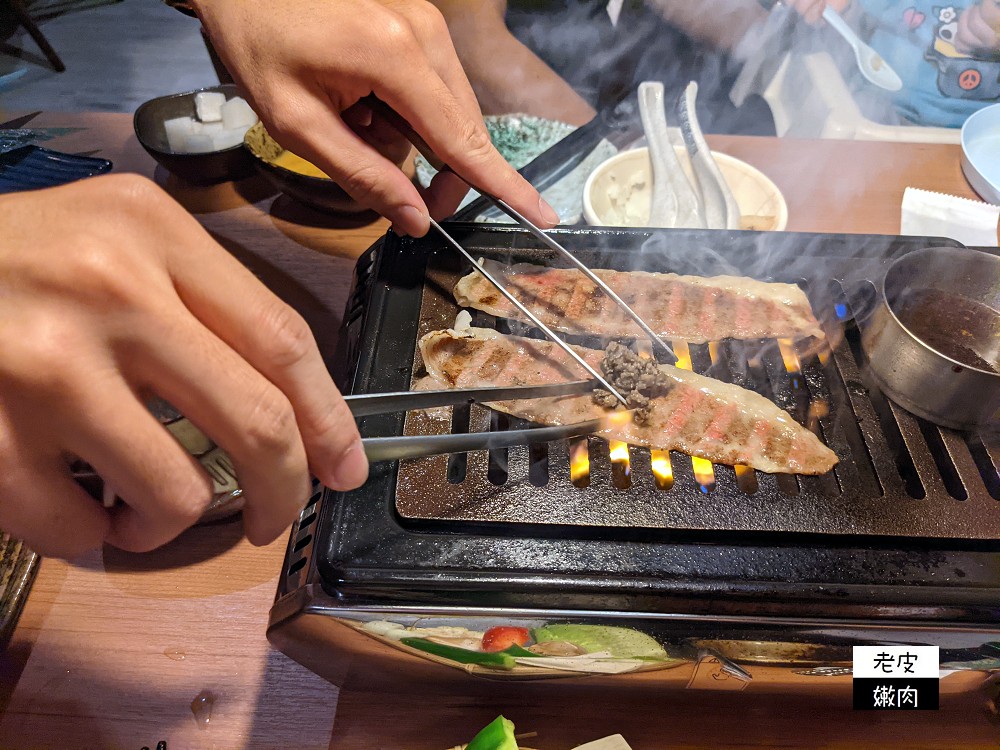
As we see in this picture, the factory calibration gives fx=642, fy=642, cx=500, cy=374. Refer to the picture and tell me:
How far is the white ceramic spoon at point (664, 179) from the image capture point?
2578 millimetres

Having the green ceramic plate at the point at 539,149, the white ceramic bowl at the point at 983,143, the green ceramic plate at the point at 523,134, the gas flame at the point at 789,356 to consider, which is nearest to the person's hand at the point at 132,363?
the gas flame at the point at 789,356

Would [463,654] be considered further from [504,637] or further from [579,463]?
[579,463]

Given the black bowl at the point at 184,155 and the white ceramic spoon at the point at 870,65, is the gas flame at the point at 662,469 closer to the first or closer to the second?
the black bowl at the point at 184,155

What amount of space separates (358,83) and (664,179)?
1.42 meters

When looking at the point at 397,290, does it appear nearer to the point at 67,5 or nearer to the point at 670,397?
the point at 670,397

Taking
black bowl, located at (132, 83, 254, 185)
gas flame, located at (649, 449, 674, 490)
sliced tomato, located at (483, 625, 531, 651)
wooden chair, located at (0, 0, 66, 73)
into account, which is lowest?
wooden chair, located at (0, 0, 66, 73)

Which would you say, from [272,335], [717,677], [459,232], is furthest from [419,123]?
[717,677]

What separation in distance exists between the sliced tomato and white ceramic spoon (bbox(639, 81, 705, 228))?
1751 mm

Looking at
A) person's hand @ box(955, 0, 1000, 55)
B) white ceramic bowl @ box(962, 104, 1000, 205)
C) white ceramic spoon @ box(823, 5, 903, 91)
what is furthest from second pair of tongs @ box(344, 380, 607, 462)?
person's hand @ box(955, 0, 1000, 55)

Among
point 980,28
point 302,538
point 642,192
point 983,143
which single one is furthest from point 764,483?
A: point 980,28

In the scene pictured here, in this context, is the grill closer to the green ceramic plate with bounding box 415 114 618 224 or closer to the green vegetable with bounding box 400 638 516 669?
the green vegetable with bounding box 400 638 516 669

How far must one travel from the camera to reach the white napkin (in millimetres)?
2699

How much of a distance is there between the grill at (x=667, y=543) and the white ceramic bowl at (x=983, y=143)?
1.85 meters

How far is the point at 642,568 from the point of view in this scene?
1394 millimetres
